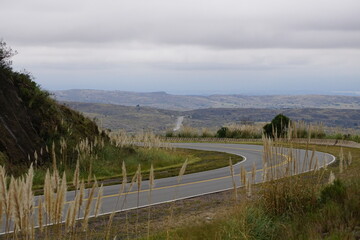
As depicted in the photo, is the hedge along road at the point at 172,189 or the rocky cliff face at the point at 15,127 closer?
the hedge along road at the point at 172,189

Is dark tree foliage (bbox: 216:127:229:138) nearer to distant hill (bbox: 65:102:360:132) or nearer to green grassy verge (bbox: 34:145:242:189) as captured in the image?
green grassy verge (bbox: 34:145:242:189)

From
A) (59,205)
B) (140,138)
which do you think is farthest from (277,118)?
(59,205)

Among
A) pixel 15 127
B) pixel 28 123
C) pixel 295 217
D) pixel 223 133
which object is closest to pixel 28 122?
pixel 28 123

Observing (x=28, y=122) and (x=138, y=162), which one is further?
(x=138, y=162)

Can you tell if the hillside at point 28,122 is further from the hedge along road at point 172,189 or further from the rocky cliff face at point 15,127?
the hedge along road at point 172,189

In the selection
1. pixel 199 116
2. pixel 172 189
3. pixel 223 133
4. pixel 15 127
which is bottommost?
pixel 199 116

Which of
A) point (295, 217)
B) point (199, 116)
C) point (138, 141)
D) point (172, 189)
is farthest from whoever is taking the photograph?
point (199, 116)

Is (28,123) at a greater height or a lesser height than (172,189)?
greater

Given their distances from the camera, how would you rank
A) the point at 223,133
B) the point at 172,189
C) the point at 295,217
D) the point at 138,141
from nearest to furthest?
the point at 295,217 → the point at 172,189 → the point at 138,141 → the point at 223,133

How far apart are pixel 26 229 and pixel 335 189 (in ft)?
22.2

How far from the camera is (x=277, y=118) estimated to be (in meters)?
36.6

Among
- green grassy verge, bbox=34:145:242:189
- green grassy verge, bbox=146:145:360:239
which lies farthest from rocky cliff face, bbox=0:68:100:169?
green grassy verge, bbox=146:145:360:239

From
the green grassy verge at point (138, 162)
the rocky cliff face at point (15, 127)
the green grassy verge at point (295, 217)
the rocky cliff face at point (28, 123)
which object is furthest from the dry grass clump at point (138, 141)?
the green grassy verge at point (295, 217)

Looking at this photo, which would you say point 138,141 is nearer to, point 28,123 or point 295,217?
point 28,123
